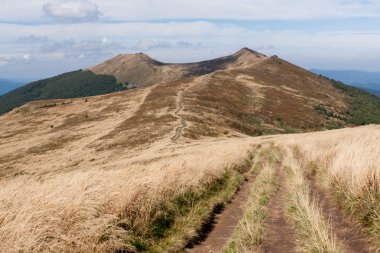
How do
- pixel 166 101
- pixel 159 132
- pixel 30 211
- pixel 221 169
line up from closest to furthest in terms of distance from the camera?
1. pixel 30 211
2. pixel 221 169
3. pixel 159 132
4. pixel 166 101

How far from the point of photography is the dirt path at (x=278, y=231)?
952 centimetres

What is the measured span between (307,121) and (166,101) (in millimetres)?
34713

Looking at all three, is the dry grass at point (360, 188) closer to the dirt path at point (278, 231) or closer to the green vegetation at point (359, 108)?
the dirt path at point (278, 231)

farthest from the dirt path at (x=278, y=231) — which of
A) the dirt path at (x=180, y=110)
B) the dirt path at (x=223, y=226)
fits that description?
the dirt path at (x=180, y=110)

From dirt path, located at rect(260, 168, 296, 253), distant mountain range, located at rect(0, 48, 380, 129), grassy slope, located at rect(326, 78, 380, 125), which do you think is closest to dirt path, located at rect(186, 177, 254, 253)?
dirt path, located at rect(260, 168, 296, 253)

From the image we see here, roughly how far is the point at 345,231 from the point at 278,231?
173cm

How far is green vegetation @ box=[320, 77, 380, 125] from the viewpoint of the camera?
114144mm

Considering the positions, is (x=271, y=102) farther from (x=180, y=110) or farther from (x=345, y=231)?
(x=345, y=231)

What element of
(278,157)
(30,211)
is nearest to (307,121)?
(278,157)

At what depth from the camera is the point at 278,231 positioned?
1092 centimetres

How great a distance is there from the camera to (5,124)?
315 feet

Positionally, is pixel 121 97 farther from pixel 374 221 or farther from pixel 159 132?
pixel 374 221

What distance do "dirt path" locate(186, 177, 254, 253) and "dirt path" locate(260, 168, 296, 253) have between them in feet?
3.52

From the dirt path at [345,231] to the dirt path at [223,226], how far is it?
2786 millimetres
